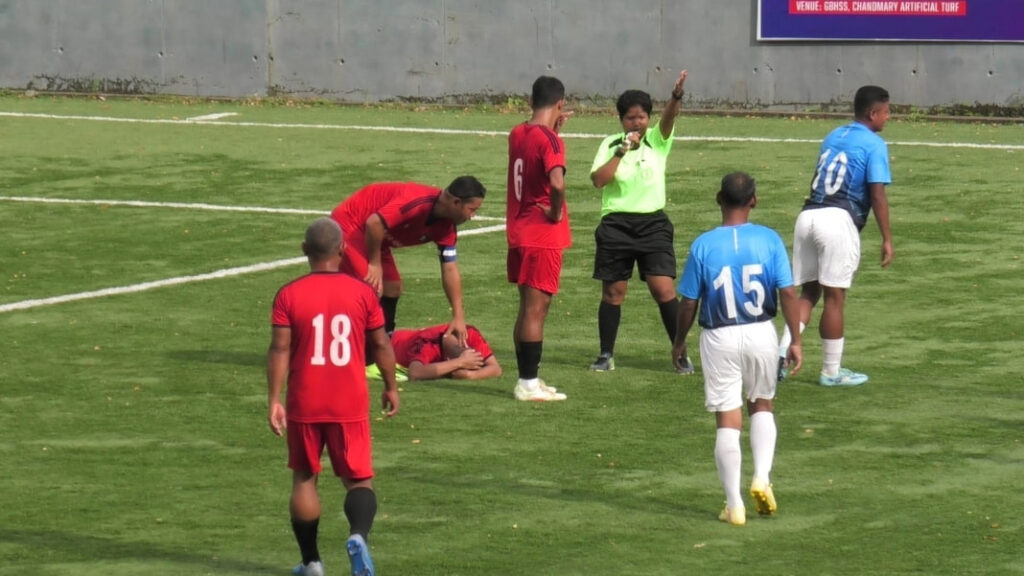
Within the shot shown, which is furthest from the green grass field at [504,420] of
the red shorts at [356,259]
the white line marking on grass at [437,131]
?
the white line marking on grass at [437,131]

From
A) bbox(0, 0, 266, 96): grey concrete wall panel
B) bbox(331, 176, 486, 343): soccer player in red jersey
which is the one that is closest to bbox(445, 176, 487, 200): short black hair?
bbox(331, 176, 486, 343): soccer player in red jersey

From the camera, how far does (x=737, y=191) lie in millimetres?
9516

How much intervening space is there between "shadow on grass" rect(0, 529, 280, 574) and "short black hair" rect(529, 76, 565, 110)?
441cm

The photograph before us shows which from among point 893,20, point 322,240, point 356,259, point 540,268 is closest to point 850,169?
point 540,268

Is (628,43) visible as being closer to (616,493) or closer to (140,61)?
(140,61)

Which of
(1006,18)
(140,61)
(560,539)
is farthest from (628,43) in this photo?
(560,539)

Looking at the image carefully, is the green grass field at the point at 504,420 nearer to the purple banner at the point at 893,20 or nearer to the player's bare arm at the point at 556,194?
the player's bare arm at the point at 556,194

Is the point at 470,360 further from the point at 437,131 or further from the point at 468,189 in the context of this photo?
the point at 437,131

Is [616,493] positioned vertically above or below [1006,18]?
below

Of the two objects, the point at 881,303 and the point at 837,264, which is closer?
the point at 837,264

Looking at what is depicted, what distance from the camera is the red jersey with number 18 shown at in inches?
324

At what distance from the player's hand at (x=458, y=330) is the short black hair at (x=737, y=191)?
3510 mm

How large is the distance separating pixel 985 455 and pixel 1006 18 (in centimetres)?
1908

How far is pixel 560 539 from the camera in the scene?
9.23 m
